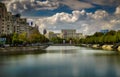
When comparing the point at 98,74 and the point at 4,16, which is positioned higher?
the point at 4,16

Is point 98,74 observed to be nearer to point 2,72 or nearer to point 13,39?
point 2,72

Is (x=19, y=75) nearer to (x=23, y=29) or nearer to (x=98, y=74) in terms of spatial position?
(x=98, y=74)

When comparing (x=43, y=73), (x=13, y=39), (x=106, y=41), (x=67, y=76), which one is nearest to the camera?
(x=67, y=76)

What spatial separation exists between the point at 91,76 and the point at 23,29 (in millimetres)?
102787

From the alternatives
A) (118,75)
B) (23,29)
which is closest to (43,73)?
(118,75)

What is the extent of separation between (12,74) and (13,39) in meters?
44.3

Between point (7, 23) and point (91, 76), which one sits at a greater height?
point (7, 23)

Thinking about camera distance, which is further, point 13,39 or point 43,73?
point 13,39

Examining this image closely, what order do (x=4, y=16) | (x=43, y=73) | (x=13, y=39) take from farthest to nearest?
(x=4, y=16) → (x=13, y=39) → (x=43, y=73)

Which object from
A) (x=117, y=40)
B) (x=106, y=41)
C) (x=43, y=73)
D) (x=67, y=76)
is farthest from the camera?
(x=106, y=41)

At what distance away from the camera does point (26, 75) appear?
838 inches

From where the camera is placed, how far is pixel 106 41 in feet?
291

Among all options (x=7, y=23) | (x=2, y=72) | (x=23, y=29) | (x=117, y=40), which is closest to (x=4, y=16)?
(x=7, y=23)

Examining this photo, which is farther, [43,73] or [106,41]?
[106,41]
